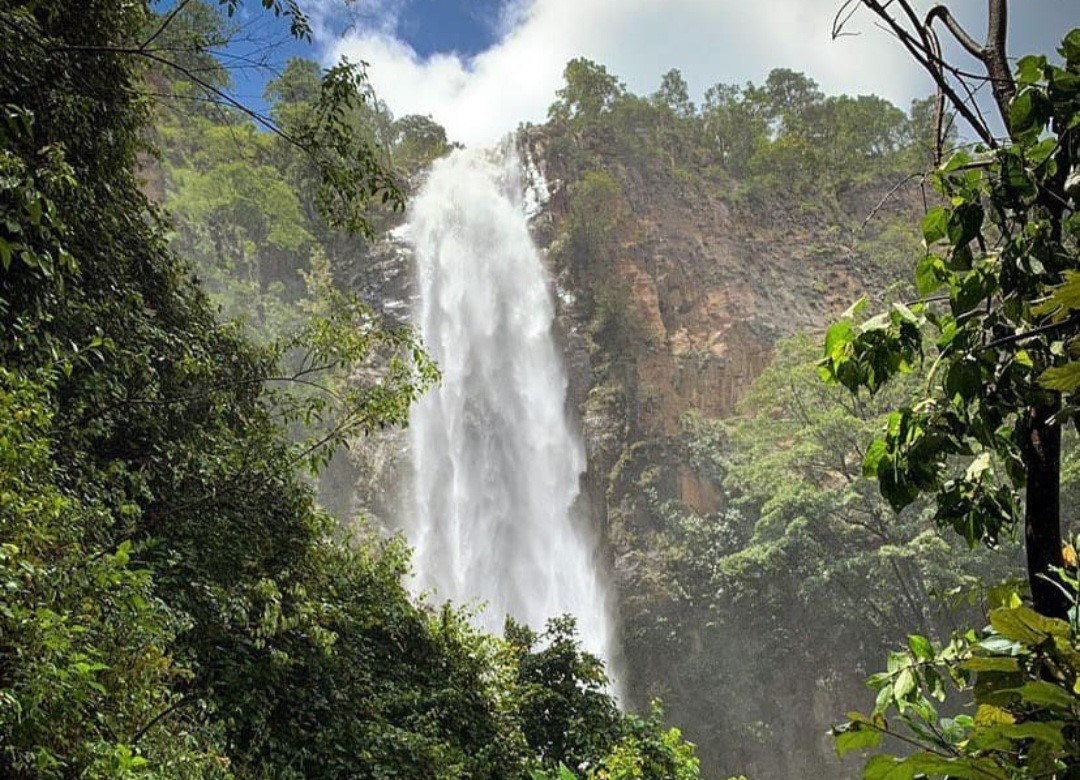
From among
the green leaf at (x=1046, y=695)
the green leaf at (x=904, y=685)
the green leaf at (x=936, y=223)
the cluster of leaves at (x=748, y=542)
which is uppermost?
the cluster of leaves at (x=748, y=542)

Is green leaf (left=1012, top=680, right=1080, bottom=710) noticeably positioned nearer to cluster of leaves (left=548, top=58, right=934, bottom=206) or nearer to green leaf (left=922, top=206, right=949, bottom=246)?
green leaf (left=922, top=206, right=949, bottom=246)

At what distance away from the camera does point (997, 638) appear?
869 millimetres

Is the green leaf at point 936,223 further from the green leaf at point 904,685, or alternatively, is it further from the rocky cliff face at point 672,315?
the rocky cliff face at point 672,315

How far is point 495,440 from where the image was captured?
67.9 feet

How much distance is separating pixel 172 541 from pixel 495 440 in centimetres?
1605

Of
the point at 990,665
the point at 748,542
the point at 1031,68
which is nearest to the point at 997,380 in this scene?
the point at 1031,68

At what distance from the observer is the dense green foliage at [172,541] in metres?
2.38

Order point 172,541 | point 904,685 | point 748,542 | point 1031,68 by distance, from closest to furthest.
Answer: point 1031,68 < point 904,685 < point 172,541 < point 748,542

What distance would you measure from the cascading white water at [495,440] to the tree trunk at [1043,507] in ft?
52.7

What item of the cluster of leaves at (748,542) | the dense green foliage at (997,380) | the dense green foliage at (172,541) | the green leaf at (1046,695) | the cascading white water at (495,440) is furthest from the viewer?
the cascading white water at (495,440)

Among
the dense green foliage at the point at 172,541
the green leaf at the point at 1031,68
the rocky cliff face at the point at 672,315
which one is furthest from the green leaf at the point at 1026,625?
the rocky cliff face at the point at 672,315

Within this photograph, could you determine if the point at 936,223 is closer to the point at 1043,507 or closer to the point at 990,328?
the point at 990,328

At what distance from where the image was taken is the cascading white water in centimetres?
1881

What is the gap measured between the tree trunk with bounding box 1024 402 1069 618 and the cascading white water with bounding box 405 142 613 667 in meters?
16.1
